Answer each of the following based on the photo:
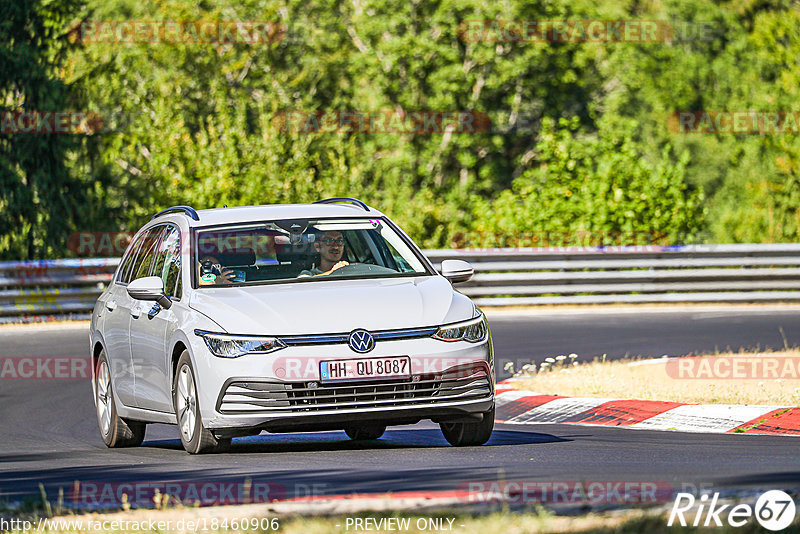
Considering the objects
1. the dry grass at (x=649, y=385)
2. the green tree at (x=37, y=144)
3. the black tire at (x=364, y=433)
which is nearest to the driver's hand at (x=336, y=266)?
the black tire at (x=364, y=433)

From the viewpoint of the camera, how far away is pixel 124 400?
419 inches

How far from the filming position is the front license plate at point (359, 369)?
890 centimetres

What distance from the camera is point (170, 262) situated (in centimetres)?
1047

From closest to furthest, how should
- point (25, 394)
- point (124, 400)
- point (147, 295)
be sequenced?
point (147, 295) → point (124, 400) → point (25, 394)

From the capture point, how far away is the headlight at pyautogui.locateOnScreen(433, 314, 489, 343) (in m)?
9.14

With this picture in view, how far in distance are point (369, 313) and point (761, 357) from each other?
6.86 meters

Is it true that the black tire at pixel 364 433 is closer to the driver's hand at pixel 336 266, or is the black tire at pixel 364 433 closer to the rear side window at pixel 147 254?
the driver's hand at pixel 336 266

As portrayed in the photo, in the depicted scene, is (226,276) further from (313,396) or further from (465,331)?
(465,331)

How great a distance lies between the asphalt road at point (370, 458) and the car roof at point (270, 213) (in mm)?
1537

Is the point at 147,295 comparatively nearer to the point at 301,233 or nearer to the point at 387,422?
the point at 301,233

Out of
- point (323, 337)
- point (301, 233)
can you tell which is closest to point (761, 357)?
point (301, 233)

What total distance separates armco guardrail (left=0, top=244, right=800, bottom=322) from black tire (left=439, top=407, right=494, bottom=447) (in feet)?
43.6

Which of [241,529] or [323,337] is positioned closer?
[241,529]

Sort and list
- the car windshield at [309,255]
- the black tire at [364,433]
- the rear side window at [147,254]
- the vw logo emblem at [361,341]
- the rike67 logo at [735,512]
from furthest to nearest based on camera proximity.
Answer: the rear side window at [147,254] < the black tire at [364,433] < the car windshield at [309,255] < the vw logo emblem at [361,341] < the rike67 logo at [735,512]
